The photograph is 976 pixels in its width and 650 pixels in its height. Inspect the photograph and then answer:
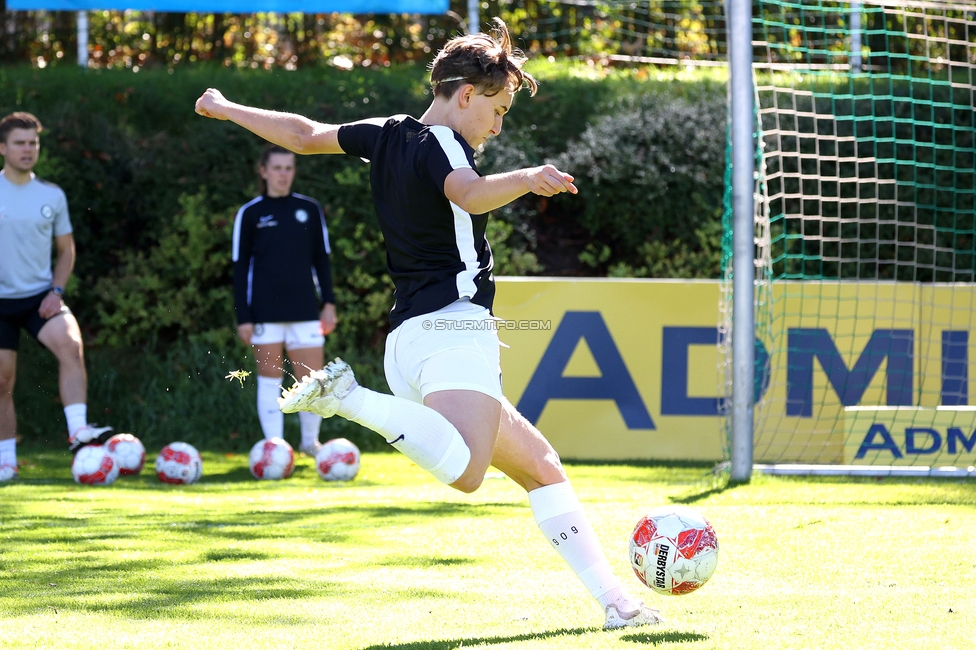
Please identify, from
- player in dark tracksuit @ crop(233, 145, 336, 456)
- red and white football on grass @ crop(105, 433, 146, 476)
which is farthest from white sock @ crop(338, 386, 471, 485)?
Answer: player in dark tracksuit @ crop(233, 145, 336, 456)

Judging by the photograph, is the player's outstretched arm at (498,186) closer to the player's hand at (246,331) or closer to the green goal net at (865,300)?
the green goal net at (865,300)

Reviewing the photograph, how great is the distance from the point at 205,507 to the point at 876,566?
369 centimetres

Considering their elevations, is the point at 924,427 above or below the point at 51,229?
below

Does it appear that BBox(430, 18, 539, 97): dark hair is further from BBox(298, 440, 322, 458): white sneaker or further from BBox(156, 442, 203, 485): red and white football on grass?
BBox(298, 440, 322, 458): white sneaker

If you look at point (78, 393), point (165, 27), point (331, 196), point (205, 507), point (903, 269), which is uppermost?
point (165, 27)

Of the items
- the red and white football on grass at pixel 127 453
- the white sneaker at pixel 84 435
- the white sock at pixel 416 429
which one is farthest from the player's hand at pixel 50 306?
the white sock at pixel 416 429

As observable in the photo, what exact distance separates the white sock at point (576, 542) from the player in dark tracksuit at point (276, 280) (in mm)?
4818

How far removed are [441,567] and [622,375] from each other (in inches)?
164

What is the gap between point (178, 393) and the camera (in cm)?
977

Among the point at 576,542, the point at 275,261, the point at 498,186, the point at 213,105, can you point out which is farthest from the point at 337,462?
the point at 498,186

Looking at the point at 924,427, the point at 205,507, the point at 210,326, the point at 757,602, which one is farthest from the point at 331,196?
the point at 757,602

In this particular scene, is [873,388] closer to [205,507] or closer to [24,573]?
[205,507]

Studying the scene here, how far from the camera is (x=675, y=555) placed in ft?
12.5

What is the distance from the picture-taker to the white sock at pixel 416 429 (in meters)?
3.45
